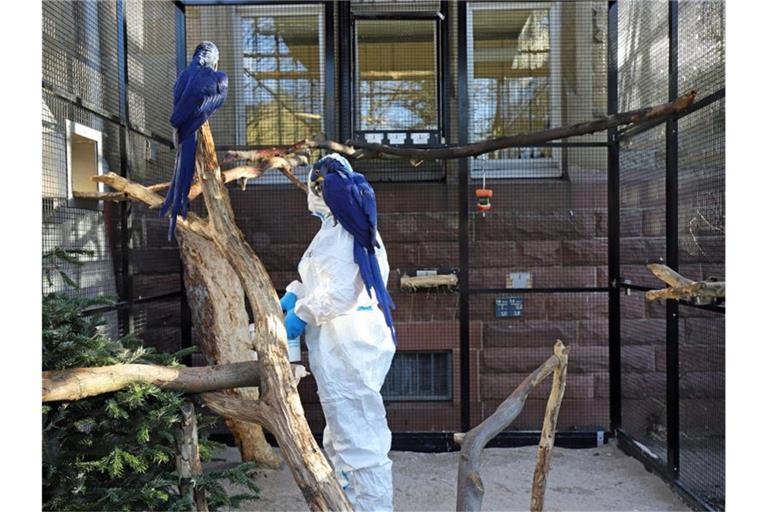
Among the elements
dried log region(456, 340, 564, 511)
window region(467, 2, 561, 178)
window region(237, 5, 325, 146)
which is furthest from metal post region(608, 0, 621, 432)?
dried log region(456, 340, 564, 511)

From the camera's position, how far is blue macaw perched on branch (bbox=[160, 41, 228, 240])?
3064 millimetres

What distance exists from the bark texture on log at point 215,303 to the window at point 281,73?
115 centimetres

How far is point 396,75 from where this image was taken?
526 centimetres

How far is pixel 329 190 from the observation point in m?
3.07

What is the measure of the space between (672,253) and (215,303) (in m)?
2.66

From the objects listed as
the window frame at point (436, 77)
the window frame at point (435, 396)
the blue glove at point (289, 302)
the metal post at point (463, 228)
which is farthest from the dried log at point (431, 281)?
the blue glove at point (289, 302)

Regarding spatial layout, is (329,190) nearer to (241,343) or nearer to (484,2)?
(241,343)

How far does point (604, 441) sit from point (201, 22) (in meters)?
4.12

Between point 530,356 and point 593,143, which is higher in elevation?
point 593,143

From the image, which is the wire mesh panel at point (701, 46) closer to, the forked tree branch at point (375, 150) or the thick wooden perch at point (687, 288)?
the forked tree branch at point (375, 150)

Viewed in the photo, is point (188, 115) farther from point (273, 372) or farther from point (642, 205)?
point (642, 205)

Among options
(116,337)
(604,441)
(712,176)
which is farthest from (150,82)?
(604,441)

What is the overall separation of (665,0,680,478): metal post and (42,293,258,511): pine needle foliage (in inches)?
95.8

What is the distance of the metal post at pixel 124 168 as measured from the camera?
4.10m
